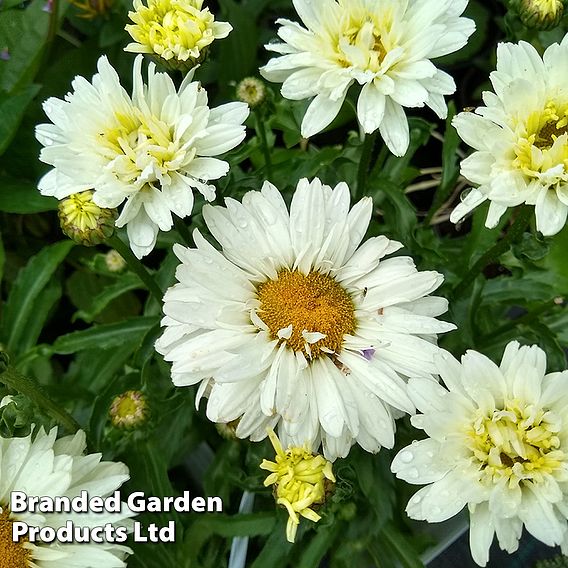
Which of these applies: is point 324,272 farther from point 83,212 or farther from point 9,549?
point 9,549

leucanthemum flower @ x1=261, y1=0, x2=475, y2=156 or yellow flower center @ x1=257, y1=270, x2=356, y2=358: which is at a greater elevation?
leucanthemum flower @ x1=261, y1=0, x2=475, y2=156

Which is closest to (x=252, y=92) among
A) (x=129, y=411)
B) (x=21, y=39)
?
(x=129, y=411)

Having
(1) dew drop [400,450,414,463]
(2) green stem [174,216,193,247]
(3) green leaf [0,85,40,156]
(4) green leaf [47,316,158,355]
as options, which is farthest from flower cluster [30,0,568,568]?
(3) green leaf [0,85,40,156]

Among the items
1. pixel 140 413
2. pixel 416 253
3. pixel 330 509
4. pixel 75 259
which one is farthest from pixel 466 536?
pixel 75 259

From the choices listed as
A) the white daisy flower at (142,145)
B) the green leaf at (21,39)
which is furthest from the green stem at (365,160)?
the green leaf at (21,39)

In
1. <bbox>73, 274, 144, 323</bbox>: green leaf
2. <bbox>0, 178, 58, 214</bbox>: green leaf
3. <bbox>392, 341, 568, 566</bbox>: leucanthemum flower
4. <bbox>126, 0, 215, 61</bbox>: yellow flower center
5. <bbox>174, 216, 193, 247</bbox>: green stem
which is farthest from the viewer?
<bbox>0, 178, 58, 214</bbox>: green leaf

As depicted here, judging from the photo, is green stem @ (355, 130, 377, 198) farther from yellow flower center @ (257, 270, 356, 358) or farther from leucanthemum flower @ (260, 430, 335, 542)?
leucanthemum flower @ (260, 430, 335, 542)
